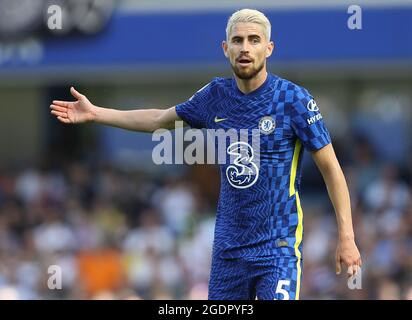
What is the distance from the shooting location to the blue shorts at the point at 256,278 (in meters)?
6.68

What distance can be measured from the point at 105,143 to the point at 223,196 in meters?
11.1

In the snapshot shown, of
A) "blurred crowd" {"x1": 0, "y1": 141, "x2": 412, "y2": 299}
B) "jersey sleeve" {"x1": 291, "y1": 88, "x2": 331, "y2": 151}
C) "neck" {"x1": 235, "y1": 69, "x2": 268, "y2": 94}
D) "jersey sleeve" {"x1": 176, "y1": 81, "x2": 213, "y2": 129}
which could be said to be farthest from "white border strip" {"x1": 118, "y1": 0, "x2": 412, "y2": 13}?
"jersey sleeve" {"x1": 291, "y1": 88, "x2": 331, "y2": 151}

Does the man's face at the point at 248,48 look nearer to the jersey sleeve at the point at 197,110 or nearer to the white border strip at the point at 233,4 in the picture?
the jersey sleeve at the point at 197,110

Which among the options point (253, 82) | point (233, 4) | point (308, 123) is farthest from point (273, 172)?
point (233, 4)

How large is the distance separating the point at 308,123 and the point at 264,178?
0.42 metres

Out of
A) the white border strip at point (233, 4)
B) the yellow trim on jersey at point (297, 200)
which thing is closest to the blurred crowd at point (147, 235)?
the white border strip at point (233, 4)

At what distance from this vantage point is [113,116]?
7242 mm

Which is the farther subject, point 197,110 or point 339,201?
point 197,110

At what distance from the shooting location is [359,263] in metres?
6.57

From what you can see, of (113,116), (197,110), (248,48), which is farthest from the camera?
(113,116)

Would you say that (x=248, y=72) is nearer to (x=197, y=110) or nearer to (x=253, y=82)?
(x=253, y=82)

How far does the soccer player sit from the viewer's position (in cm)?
666

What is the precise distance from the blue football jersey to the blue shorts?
2.1 inches

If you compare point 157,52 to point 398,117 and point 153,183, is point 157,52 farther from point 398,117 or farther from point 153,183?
point 398,117
